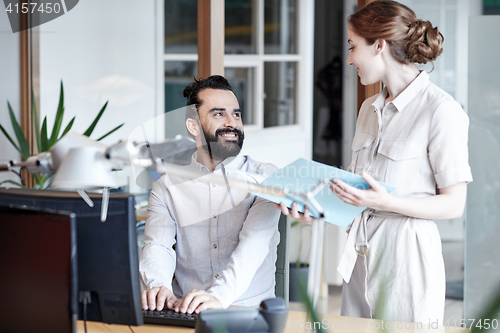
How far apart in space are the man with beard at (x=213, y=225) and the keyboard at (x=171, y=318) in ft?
0.42

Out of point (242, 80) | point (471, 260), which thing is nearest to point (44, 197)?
point (471, 260)

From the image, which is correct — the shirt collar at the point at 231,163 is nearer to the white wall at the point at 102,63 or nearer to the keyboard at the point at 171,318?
the keyboard at the point at 171,318

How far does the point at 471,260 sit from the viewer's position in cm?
236

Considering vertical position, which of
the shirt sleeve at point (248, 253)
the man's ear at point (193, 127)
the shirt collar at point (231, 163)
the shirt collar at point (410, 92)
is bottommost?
the shirt sleeve at point (248, 253)

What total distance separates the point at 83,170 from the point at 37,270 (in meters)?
0.32

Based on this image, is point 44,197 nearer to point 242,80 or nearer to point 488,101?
point 488,101

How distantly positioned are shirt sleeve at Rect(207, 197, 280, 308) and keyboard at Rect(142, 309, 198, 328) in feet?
0.52

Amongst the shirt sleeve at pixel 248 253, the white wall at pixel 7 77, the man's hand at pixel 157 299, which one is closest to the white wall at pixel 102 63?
the white wall at pixel 7 77

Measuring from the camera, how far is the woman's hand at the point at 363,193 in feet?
4.66

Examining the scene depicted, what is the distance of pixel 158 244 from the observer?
1753 millimetres

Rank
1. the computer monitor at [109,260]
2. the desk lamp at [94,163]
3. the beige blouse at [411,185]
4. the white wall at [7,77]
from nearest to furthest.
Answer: the desk lamp at [94,163] → the computer monitor at [109,260] → the beige blouse at [411,185] → the white wall at [7,77]

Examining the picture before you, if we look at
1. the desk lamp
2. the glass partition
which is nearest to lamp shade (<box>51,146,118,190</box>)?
the desk lamp

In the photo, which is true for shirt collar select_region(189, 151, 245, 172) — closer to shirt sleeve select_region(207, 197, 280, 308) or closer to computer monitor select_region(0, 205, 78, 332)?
shirt sleeve select_region(207, 197, 280, 308)

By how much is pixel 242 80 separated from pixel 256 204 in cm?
264
